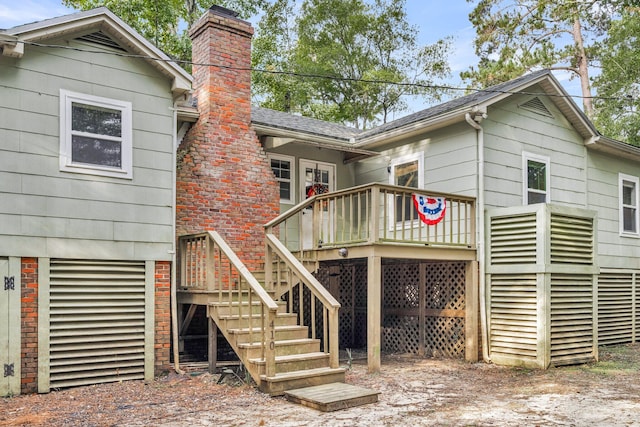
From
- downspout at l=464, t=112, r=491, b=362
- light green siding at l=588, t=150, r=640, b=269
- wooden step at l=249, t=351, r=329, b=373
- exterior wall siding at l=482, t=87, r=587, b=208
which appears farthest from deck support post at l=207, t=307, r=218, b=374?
light green siding at l=588, t=150, r=640, b=269

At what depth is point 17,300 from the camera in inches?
295

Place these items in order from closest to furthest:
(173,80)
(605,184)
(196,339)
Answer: (173,80) < (196,339) < (605,184)

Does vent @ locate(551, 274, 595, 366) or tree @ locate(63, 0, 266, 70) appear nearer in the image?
vent @ locate(551, 274, 595, 366)

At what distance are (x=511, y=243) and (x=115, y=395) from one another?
677 centimetres

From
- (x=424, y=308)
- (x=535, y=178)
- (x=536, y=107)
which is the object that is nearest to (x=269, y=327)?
(x=424, y=308)

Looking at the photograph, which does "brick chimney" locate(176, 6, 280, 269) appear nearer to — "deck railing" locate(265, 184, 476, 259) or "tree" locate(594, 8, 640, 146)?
"deck railing" locate(265, 184, 476, 259)

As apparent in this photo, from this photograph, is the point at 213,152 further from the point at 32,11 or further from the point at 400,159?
the point at 32,11

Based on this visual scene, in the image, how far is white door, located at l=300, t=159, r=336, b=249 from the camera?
39.0 ft

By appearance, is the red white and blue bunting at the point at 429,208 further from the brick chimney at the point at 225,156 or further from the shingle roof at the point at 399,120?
the brick chimney at the point at 225,156

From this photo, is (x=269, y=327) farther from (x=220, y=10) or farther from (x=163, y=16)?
(x=163, y=16)

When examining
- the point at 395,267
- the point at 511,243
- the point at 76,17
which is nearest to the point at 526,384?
the point at 511,243

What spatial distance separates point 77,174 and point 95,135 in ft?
2.08

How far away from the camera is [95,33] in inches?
332

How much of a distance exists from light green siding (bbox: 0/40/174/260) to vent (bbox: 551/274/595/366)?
6.50 meters
